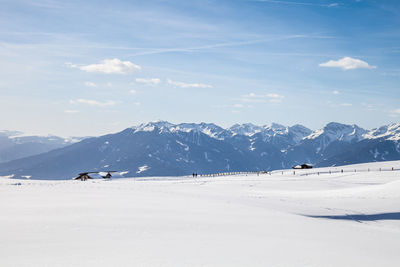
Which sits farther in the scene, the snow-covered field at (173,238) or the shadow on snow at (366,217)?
the shadow on snow at (366,217)

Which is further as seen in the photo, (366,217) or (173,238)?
(366,217)

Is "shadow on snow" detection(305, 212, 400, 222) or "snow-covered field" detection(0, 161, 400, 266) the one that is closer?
"snow-covered field" detection(0, 161, 400, 266)

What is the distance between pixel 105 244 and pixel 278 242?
682 centimetres

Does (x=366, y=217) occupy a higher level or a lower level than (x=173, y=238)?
lower

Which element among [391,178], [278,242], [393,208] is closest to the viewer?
[278,242]

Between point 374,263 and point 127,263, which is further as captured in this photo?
point 374,263

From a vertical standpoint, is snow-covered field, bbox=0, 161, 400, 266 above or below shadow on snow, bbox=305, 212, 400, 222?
above

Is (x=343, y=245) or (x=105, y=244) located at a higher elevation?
(x=105, y=244)

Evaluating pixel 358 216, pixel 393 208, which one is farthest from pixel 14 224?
pixel 393 208

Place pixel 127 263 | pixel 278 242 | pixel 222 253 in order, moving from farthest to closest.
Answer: pixel 278 242 → pixel 222 253 → pixel 127 263

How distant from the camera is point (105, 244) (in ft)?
37.2

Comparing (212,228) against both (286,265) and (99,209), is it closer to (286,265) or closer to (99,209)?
(286,265)

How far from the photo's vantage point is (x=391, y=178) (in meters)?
62.8

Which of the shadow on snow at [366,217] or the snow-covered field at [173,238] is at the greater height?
the snow-covered field at [173,238]
